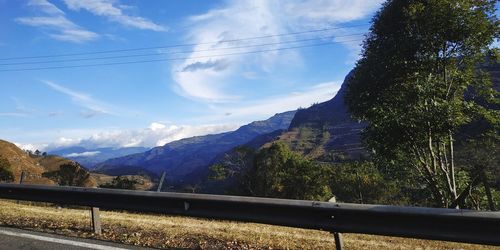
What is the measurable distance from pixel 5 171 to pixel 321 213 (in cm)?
6234

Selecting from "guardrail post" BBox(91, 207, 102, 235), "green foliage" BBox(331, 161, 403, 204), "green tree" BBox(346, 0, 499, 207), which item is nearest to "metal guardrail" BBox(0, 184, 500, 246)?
"guardrail post" BBox(91, 207, 102, 235)

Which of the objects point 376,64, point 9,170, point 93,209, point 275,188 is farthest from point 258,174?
point 93,209

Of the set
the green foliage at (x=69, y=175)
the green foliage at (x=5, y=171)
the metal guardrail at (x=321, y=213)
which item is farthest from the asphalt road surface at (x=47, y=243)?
the green foliage at (x=69, y=175)

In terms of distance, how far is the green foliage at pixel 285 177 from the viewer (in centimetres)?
5075

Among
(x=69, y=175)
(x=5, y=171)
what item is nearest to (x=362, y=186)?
(x=69, y=175)

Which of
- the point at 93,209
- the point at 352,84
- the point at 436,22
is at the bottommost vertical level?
the point at 93,209

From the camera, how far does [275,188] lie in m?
52.3

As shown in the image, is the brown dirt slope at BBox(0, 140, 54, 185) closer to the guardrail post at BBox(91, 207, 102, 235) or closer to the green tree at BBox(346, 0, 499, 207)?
the green tree at BBox(346, 0, 499, 207)

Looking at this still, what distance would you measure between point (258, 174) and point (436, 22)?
40858 millimetres

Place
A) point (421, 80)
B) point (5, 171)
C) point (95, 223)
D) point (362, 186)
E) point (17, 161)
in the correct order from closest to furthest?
point (95, 223)
point (421, 80)
point (5, 171)
point (362, 186)
point (17, 161)

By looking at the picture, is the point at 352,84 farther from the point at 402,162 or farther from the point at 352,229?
the point at 352,229

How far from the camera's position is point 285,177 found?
173ft

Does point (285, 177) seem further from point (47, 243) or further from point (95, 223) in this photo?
point (47, 243)

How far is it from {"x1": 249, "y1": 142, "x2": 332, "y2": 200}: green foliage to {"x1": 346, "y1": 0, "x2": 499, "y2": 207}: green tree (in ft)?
98.4
